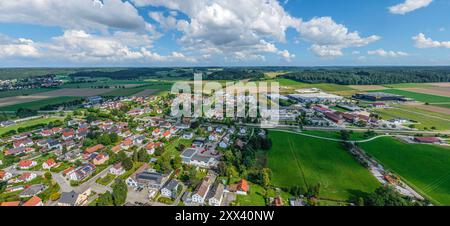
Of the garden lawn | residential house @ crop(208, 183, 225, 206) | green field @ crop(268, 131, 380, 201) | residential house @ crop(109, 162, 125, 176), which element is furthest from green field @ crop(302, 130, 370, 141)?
residential house @ crop(109, 162, 125, 176)

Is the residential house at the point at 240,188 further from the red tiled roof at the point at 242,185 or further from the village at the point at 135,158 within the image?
the village at the point at 135,158

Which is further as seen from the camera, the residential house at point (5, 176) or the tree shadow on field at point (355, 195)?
the residential house at point (5, 176)

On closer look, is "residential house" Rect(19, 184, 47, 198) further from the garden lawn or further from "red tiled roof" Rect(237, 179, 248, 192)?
"red tiled roof" Rect(237, 179, 248, 192)

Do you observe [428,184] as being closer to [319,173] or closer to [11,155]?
[319,173]

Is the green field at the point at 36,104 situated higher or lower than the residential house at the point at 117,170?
higher

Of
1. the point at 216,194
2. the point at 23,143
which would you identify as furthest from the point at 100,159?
the point at 216,194

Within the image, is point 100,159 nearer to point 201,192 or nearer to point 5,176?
point 5,176

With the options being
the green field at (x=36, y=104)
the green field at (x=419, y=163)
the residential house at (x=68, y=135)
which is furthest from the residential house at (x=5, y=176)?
the green field at (x=419, y=163)
